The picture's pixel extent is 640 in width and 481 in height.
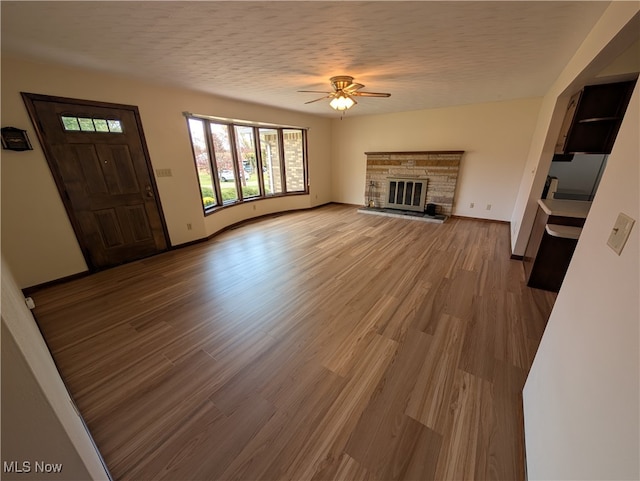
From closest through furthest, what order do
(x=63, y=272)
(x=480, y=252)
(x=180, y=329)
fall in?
(x=180, y=329), (x=63, y=272), (x=480, y=252)

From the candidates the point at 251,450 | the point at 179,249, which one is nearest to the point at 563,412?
the point at 251,450

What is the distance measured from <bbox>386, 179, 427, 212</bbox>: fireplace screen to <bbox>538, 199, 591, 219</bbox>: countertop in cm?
276

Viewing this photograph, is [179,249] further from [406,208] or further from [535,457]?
[406,208]

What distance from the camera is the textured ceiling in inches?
62.1

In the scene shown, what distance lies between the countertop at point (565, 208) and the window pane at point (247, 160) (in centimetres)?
477

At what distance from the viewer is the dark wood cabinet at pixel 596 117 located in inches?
87.4

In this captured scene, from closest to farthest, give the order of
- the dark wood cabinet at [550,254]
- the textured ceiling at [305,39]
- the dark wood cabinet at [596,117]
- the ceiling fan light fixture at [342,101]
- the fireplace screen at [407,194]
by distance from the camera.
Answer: the textured ceiling at [305,39] < the dark wood cabinet at [596,117] < the dark wood cabinet at [550,254] < the ceiling fan light fixture at [342,101] < the fireplace screen at [407,194]

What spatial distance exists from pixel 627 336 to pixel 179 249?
4.40 metres

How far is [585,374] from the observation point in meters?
0.84

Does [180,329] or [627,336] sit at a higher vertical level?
[627,336]
